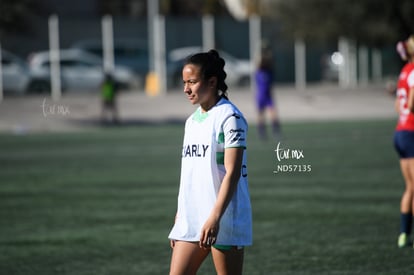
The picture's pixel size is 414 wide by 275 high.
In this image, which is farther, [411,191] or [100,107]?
[100,107]

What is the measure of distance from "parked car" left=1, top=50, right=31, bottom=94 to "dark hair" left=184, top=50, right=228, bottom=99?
2930 centimetres

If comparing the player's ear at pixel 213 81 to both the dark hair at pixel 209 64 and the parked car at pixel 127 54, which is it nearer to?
the dark hair at pixel 209 64

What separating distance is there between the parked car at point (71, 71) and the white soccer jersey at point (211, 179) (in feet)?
99.3

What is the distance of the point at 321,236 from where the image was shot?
1015cm

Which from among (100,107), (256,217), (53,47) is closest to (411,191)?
(256,217)

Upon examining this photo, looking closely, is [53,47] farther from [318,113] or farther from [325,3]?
[325,3]

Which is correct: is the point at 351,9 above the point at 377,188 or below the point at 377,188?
above

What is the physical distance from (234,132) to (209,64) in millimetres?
451

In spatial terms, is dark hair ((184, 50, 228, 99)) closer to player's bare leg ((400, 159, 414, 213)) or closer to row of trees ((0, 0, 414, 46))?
player's bare leg ((400, 159, 414, 213))

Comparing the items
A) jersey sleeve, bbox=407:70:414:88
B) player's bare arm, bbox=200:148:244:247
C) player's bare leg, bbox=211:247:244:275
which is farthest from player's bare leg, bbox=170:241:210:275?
jersey sleeve, bbox=407:70:414:88

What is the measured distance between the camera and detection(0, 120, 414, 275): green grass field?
8.91 meters

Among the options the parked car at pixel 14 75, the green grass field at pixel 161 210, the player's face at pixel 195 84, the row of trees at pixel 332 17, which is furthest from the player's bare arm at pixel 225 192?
the row of trees at pixel 332 17

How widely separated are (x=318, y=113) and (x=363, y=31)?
10.3 m

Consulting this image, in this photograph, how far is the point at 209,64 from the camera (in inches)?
217
